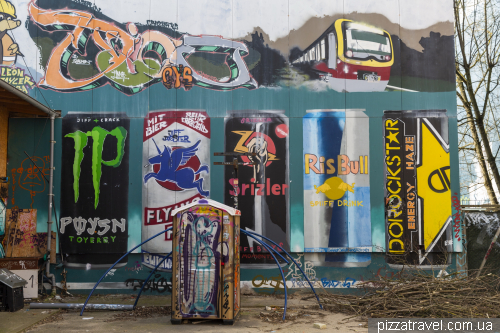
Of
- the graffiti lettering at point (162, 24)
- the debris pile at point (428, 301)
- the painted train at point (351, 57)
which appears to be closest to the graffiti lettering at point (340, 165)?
the painted train at point (351, 57)

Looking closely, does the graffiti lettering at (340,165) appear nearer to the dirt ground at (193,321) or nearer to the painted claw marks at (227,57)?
the painted claw marks at (227,57)

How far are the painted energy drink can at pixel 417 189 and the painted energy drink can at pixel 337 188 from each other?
1.93 feet

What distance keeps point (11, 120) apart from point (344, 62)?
8.91m

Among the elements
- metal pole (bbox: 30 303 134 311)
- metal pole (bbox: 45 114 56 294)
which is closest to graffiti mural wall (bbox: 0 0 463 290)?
metal pole (bbox: 45 114 56 294)

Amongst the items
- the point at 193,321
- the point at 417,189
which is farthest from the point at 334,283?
the point at 193,321

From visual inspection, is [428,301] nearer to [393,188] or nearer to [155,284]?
[393,188]

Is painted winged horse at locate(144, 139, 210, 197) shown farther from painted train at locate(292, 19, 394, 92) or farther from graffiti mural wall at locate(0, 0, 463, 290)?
painted train at locate(292, 19, 394, 92)

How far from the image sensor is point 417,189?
403 inches

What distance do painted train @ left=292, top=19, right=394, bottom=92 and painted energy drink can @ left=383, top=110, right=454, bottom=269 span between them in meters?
1.10

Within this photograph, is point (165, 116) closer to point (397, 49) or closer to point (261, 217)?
point (261, 217)

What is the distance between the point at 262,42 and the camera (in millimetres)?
10555

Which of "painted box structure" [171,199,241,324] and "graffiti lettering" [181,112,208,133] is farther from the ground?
"graffiti lettering" [181,112,208,133]

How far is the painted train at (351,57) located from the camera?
10469mm

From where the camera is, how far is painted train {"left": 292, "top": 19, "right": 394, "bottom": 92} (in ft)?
34.3
